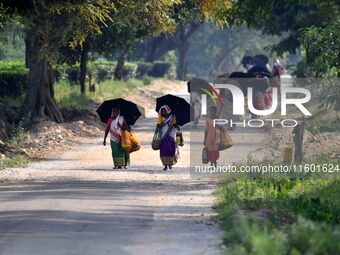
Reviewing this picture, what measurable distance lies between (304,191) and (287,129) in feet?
49.9

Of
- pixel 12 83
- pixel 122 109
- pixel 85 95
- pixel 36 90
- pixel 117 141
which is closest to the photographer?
pixel 117 141

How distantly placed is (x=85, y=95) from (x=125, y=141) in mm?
21132

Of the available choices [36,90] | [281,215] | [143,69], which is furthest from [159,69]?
[281,215]

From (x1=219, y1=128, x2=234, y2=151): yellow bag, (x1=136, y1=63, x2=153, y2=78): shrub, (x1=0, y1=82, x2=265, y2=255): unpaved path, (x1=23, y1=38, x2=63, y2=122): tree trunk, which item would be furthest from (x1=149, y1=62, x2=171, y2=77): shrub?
(x1=219, y1=128, x2=234, y2=151): yellow bag

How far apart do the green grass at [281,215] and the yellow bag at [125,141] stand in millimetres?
3884

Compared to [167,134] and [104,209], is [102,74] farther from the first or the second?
[104,209]

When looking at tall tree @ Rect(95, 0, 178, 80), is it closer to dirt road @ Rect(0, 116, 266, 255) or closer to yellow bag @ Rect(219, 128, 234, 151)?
dirt road @ Rect(0, 116, 266, 255)

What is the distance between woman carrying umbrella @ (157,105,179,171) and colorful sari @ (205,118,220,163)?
750 millimetres

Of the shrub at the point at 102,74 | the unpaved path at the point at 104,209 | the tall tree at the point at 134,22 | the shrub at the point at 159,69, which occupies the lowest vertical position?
the shrub at the point at 159,69

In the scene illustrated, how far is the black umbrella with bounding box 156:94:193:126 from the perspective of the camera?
26.4m

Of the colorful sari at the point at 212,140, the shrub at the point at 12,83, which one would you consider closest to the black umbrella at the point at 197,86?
the shrub at the point at 12,83

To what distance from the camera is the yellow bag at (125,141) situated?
85.1 feet

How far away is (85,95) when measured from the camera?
46938 millimetres

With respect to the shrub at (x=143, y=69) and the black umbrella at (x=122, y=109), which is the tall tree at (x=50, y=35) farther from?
the shrub at (x=143, y=69)
